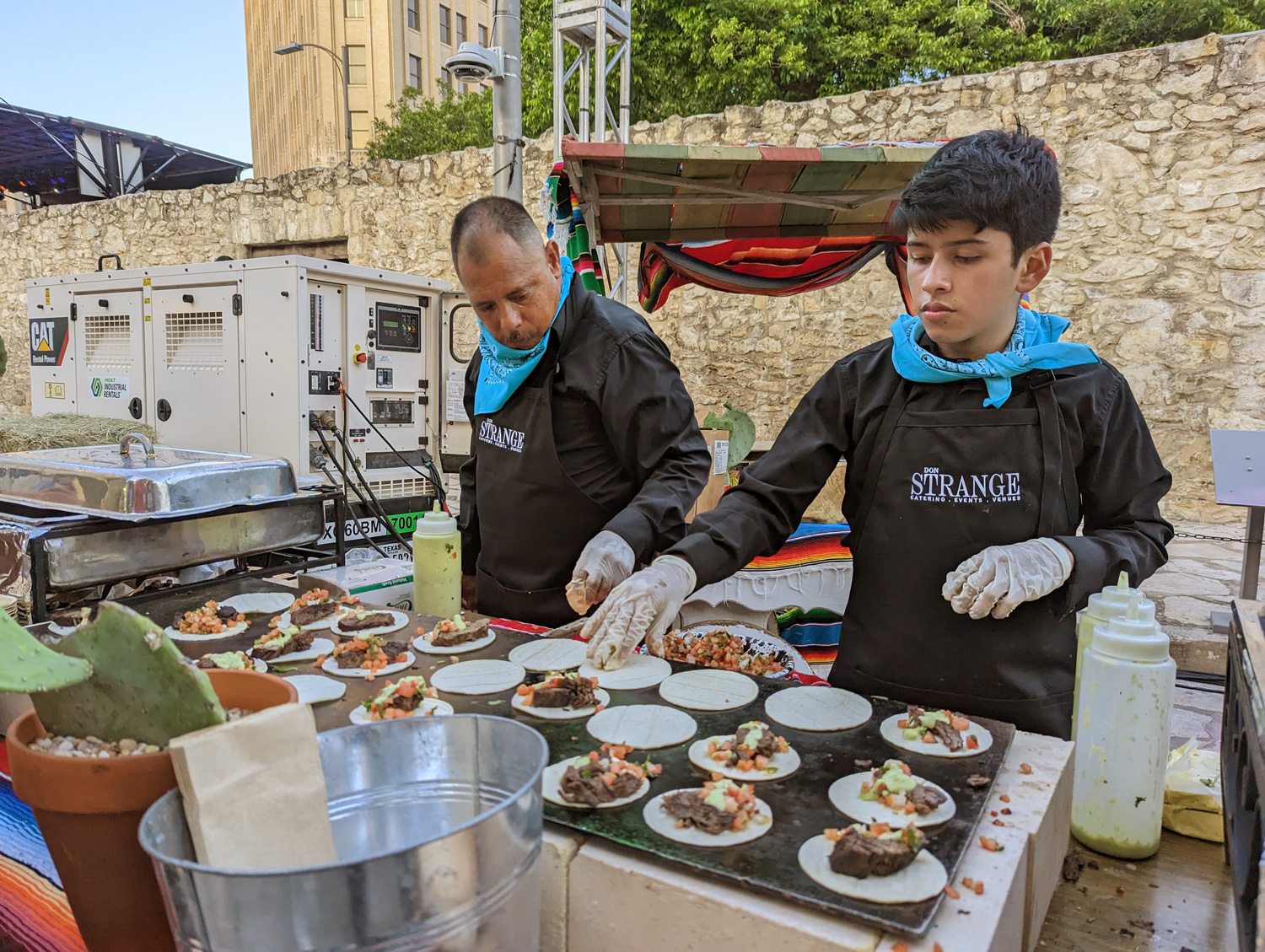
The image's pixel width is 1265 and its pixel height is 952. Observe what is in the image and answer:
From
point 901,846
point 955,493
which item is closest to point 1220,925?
point 901,846

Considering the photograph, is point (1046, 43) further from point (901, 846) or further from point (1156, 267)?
point (901, 846)

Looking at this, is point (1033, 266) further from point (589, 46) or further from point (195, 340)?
point (589, 46)

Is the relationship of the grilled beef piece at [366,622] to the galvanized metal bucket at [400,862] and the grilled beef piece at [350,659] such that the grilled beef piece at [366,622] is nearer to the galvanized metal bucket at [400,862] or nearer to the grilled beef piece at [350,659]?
the grilled beef piece at [350,659]

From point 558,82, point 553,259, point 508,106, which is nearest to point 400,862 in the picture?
point 553,259

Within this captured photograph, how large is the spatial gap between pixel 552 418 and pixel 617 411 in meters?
0.19

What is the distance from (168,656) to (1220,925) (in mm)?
1227

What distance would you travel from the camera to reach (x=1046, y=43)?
11156mm

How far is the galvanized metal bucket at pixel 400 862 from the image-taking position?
546 mm

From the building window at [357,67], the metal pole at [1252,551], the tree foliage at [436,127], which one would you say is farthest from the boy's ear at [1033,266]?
the building window at [357,67]

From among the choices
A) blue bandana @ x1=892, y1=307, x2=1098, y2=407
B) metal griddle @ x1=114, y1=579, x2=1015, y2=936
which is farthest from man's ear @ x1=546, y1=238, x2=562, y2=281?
metal griddle @ x1=114, y1=579, x2=1015, y2=936

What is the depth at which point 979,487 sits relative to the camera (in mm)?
1476

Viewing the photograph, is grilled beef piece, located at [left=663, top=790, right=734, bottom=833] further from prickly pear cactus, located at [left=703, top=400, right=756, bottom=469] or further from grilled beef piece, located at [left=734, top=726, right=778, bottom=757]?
prickly pear cactus, located at [left=703, top=400, right=756, bottom=469]

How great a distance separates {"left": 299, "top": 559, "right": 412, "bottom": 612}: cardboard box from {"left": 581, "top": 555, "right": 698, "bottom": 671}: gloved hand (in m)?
0.90

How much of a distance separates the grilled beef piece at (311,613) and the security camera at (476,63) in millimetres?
3847
